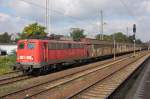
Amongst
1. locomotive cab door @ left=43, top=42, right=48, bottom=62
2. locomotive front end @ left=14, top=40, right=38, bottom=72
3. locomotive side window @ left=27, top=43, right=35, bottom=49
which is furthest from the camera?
locomotive cab door @ left=43, top=42, right=48, bottom=62

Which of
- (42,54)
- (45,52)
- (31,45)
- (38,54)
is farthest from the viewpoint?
(45,52)

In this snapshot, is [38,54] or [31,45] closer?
[38,54]

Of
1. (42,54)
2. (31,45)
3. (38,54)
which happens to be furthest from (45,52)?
(31,45)

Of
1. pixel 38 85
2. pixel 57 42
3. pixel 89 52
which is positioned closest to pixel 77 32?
pixel 89 52

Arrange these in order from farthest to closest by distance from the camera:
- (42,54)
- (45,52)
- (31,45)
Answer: (45,52), (31,45), (42,54)

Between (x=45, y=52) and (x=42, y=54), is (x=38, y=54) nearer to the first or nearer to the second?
(x=42, y=54)

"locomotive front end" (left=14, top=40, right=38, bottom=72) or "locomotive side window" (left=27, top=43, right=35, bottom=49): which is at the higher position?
"locomotive side window" (left=27, top=43, right=35, bottom=49)

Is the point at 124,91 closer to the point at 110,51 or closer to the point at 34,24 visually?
the point at 110,51

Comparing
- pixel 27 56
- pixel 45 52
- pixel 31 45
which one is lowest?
pixel 27 56

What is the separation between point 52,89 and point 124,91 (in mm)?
3637

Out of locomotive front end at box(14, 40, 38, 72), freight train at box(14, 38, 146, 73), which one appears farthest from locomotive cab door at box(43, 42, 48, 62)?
locomotive front end at box(14, 40, 38, 72)

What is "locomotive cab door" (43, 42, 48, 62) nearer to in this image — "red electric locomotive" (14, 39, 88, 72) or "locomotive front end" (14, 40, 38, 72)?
"red electric locomotive" (14, 39, 88, 72)

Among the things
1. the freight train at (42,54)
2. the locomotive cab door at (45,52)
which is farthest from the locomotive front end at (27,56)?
the locomotive cab door at (45,52)

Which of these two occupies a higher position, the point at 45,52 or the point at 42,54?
the point at 45,52
